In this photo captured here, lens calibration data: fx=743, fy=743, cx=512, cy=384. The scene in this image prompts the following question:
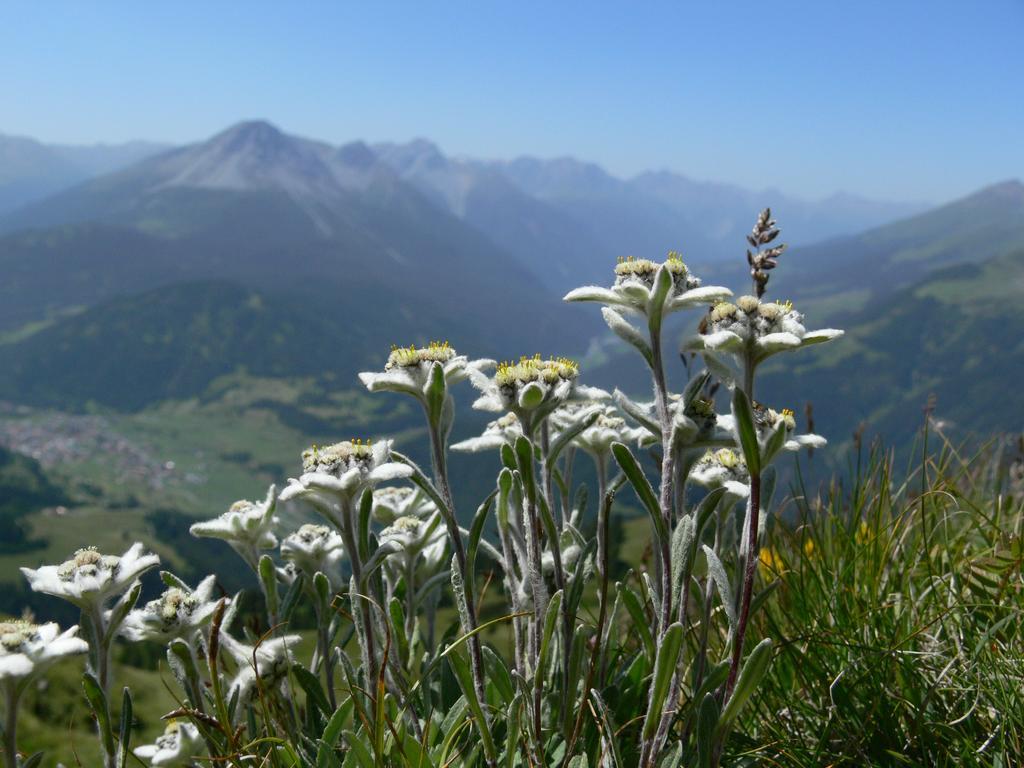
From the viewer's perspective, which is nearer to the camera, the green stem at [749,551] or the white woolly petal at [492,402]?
the green stem at [749,551]

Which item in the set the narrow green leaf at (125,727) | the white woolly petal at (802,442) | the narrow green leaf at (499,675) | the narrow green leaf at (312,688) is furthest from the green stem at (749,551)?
the narrow green leaf at (125,727)

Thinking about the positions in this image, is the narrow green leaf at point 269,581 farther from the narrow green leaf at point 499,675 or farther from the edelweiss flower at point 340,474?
the narrow green leaf at point 499,675

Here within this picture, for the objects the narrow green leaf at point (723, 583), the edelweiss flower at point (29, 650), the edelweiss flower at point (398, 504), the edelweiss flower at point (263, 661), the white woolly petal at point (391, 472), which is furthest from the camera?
the edelweiss flower at point (398, 504)

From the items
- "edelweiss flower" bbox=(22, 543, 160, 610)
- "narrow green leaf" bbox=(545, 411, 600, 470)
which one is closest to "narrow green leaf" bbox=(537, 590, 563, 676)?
"narrow green leaf" bbox=(545, 411, 600, 470)

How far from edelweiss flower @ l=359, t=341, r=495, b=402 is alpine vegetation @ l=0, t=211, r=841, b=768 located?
1 cm

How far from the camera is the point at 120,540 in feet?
554

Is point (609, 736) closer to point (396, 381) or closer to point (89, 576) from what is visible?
point (396, 381)

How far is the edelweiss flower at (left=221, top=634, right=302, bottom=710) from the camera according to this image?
12.4 feet

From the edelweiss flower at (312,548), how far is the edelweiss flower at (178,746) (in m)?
0.95

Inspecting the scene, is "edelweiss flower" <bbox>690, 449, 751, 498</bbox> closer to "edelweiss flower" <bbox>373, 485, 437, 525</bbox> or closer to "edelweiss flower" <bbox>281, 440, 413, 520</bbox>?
"edelweiss flower" <bbox>281, 440, 413, 520</bbox>

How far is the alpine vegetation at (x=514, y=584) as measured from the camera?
2945mm

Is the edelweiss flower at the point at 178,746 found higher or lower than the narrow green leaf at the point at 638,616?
lower

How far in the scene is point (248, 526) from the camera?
4074 mm

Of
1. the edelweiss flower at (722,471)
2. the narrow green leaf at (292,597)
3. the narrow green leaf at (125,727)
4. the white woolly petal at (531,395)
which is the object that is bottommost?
the narrow green leaf at (125,727)
